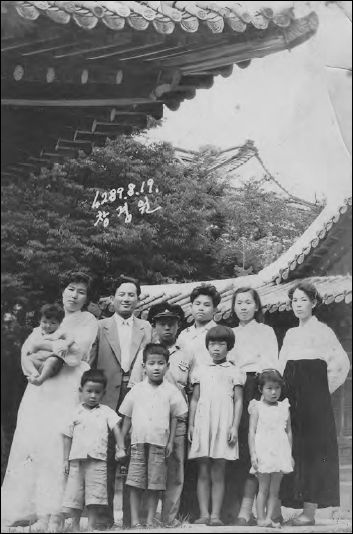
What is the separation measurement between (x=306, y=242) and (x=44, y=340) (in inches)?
75.5

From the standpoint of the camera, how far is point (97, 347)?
699 cm

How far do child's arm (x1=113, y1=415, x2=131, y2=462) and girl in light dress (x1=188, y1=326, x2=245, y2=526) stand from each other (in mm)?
381

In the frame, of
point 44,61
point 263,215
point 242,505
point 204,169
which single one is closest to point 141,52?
point 44,61

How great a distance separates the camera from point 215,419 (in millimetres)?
6582

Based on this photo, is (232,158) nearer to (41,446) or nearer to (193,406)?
(193,406)

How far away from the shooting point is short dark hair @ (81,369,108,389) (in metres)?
6.53

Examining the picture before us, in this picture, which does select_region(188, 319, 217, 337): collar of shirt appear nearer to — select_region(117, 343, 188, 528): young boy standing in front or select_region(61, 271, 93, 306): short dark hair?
select_region(117, 343, 188, 528): young boy standing in front

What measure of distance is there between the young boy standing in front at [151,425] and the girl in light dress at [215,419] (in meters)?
0.14

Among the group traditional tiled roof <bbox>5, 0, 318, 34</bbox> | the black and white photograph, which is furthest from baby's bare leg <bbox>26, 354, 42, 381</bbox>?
traditional tiled roof <bbox>5, 0, 318, 34</bbox>

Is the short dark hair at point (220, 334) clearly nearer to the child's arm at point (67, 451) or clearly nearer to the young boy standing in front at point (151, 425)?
the young boy standing in front at point (151, 425)

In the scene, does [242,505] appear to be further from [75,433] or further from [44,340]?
[44,340]

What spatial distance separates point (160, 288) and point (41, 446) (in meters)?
1.45
